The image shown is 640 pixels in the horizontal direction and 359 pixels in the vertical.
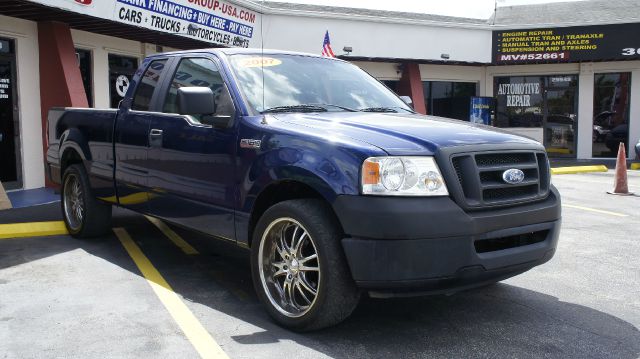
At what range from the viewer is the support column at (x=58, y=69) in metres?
10.3

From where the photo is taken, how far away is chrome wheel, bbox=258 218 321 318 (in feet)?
12.4

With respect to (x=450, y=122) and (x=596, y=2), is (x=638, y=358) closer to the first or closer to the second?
(x=450, y=122)

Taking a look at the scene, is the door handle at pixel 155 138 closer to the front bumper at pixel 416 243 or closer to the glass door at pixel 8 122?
the front bumper at pixel 416 243

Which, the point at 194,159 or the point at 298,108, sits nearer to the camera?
the point at 298,108

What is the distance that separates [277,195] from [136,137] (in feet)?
6.35

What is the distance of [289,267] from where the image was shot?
12.7ft

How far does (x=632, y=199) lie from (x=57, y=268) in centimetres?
930

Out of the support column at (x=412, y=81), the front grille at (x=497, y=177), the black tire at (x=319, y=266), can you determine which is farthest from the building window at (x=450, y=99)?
the black tire at (x=319, y=266)

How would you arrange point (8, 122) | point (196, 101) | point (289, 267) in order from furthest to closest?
point (8, 122), point (196, 101), point (289, 267)

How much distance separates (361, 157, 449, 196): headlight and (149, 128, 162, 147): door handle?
7.46ft

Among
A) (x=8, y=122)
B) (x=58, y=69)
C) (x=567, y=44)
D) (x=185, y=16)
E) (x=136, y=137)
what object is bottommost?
(x=136, y=137)

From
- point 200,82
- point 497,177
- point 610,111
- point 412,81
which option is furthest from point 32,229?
point 610,111

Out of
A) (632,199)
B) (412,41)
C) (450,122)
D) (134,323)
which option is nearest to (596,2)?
(412,41)

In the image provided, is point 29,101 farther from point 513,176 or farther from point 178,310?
point 513,176
